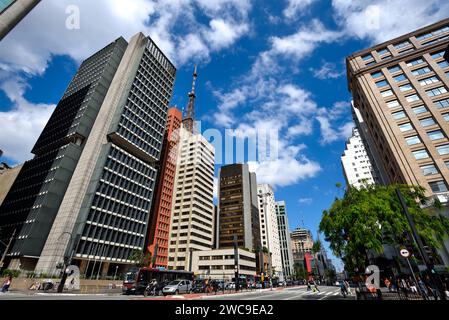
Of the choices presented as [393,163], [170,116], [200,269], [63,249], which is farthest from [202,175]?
[393,163]

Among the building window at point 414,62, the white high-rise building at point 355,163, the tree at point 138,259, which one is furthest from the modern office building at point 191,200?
the building window at point 414,62

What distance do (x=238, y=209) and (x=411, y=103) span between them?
81.8 meters

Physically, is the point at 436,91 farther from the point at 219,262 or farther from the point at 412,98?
the point at 219,262

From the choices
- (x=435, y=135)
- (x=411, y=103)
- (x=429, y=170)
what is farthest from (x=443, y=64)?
(x=429, y=170)

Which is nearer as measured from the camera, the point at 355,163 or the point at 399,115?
the point at 399,115

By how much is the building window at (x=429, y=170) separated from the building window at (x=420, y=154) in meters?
1.46

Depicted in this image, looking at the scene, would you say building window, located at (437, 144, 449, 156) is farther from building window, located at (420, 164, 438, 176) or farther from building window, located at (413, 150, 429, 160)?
building window, located at (420, 164, 438, 176)

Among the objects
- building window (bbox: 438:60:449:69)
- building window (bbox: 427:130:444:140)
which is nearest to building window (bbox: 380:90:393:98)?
building window (bbox: 438:60:449:69)

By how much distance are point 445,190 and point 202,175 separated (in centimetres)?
8037

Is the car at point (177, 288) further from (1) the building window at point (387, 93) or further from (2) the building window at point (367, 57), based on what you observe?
(2) the building window at point (367, 57)

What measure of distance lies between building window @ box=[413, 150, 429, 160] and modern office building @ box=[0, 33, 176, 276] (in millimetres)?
56456

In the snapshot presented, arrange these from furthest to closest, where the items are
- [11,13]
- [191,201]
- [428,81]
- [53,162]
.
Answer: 1. [191,201]
2. [53,162]
3. [428,81]
4. [11,13]

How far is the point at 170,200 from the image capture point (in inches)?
3625

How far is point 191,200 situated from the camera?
91438 mm
